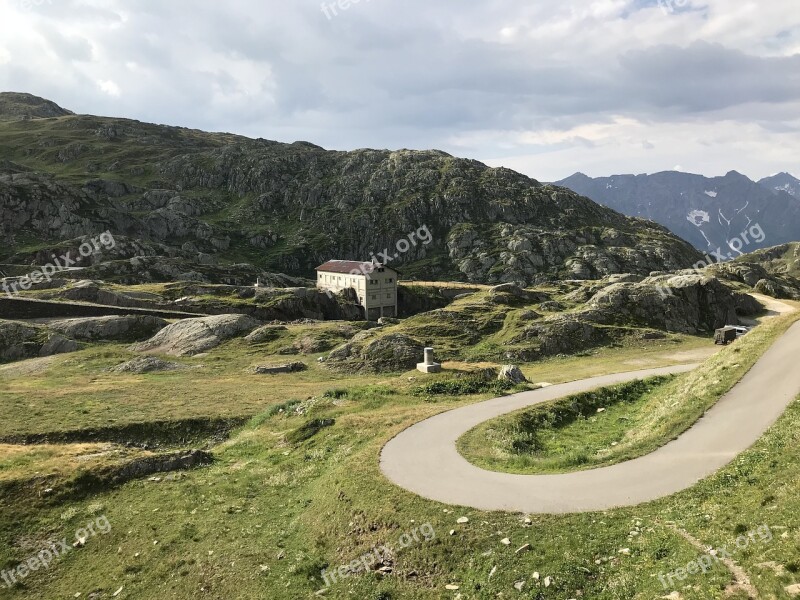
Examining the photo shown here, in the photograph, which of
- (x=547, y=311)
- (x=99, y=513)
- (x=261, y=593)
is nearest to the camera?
(x=261, y=593)

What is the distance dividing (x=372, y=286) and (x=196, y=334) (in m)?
53.8

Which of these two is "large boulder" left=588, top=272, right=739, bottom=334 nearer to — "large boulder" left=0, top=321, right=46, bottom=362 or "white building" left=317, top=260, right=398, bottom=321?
"white building" left=317, top=260, right=398, bottom=321

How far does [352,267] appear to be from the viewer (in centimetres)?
13050

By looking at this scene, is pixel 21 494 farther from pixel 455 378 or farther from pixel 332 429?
pixel 455 378

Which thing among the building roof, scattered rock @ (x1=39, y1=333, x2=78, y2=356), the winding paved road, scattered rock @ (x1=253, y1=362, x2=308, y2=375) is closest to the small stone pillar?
scattered rock @ (x1=253, y1=362, x2=308, y2=375)

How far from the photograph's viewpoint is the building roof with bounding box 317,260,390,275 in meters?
125

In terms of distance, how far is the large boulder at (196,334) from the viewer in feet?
246

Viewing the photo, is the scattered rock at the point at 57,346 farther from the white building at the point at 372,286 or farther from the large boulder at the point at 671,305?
the large boulder at the point at 671,305

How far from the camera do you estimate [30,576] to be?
23.1 metres

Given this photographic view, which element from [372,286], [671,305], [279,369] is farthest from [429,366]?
[372,286]

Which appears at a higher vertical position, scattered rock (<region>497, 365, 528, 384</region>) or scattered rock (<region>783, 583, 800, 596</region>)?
scattered rock (<region>783, 583, 800, 596</region>)

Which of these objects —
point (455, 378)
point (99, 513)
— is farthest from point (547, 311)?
point (99, 513)

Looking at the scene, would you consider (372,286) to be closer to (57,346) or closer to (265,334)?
(265,334)

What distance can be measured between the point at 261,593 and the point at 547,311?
78341 millimetres
